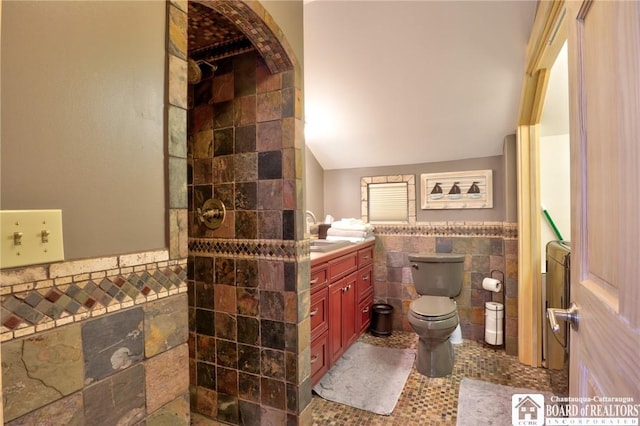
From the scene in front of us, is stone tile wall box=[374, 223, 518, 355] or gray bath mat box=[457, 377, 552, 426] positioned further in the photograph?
stone tile wall box=[374, 223, 518, 355]

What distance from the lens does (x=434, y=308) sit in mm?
2318

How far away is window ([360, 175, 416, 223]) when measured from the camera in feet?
10.2

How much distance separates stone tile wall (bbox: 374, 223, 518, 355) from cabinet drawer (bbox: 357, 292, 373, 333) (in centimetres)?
17

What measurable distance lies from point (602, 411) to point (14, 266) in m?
1.13

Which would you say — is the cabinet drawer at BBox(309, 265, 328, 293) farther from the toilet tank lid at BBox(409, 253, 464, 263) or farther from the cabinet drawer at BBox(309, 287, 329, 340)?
the toilet tank lid at BBox(409, 253, 464, 263)

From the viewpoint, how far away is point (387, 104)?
2549 millimetres

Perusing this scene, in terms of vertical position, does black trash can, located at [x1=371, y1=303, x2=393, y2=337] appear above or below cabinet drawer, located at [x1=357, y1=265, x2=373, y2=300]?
below

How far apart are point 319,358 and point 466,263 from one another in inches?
64.9

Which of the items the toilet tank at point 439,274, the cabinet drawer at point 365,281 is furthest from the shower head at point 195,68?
the toilet tank at point 439,274

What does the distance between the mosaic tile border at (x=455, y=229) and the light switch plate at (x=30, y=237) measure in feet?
9.22

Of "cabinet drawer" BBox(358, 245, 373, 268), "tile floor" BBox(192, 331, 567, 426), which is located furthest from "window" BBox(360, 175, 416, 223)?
"tile floor" BBox(192, 331, 567, 426)

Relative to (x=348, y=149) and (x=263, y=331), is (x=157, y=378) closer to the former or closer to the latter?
(x=263, y=331)

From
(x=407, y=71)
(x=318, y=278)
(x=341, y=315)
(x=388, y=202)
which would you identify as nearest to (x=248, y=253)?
(x=318, y=278)

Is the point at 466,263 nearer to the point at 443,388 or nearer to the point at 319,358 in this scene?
the point at 443,388
